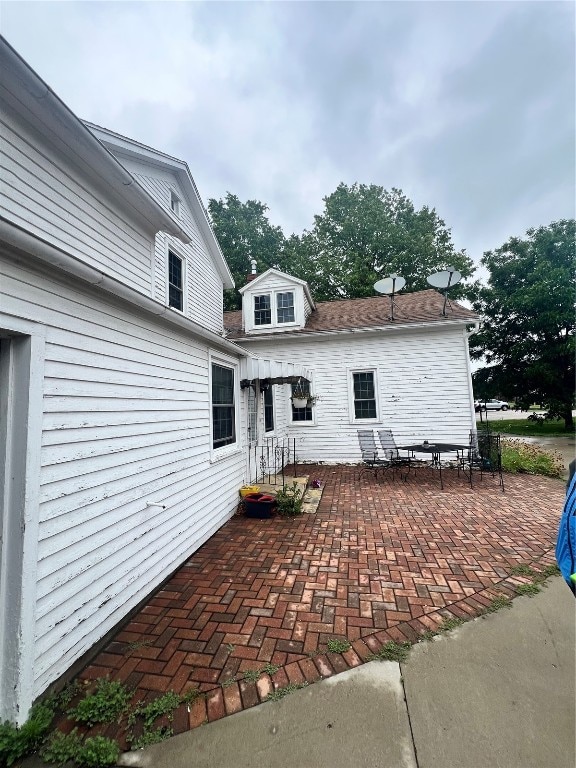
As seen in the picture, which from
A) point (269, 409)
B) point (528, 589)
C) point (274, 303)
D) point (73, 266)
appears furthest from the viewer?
point (274, 303)

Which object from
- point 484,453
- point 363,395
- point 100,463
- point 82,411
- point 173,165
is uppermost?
point 173,165

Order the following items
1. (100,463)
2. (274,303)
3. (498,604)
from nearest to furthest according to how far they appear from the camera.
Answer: (100,463) → (498,604) → (274,303)

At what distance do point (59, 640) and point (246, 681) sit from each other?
132 cm

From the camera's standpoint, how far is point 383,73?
24.3 feet

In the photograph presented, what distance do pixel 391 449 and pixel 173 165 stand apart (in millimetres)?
9013

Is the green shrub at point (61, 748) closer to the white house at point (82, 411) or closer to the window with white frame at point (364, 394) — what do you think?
the white house at point (82, 411)

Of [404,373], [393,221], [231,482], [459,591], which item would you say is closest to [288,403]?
[404,373]

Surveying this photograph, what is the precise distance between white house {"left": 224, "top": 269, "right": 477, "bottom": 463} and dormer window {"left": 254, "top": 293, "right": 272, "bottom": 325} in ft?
0.11

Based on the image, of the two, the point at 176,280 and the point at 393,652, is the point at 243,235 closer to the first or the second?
the point at 176,280

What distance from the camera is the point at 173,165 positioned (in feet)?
25.1

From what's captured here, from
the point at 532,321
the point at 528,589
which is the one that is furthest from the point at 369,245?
the point at 528,589

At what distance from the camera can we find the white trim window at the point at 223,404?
509 centimetres

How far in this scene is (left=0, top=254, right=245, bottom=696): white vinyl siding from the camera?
210cm

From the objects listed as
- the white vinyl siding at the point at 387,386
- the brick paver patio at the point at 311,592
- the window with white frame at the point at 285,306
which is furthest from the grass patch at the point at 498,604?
the window with white frame at the point at 285,306
